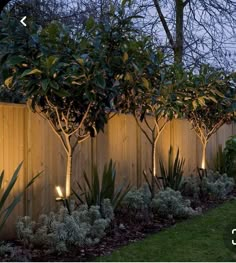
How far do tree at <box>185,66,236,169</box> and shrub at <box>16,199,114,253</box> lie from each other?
331 centimetres

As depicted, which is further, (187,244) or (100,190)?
(100,190)

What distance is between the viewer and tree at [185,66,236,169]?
8.28 meters

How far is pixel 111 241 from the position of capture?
586 centimetres

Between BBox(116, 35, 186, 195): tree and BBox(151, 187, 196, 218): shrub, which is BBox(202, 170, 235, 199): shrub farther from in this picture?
BBox(151, 187, 196, 218): shrub

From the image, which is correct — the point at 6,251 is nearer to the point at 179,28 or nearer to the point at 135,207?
the point at 135,207

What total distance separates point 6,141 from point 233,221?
3.77 metres

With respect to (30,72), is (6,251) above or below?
below

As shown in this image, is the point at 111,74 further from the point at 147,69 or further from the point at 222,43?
the point at 222,43

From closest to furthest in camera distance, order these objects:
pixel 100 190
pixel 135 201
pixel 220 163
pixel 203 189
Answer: pixel 100 190 → pixel 135 201 → pixel 203 189 → pixel 220 163

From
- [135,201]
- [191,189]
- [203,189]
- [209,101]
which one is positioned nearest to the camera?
[135,201]

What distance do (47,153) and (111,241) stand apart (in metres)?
1.44

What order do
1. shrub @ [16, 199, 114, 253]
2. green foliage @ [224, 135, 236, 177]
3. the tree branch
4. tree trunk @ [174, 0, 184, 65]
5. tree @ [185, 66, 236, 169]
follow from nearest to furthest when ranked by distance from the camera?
shrub @ [16, 199, 114, 253]
tree @ [185, 66, 236, 169]
green foliage @ [224, 135, 236, 177]
tree trunk @ [174, 0, 184, 65]
the tree branch

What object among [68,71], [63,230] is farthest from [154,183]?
[68,71]

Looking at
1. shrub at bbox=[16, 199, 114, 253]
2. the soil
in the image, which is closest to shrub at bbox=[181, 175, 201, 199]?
the soil
